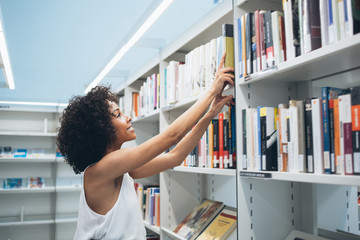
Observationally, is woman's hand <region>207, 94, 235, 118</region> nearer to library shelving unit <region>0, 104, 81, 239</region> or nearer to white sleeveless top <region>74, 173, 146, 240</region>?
white sleeveless top <region>74, 173, 146, 240</region>

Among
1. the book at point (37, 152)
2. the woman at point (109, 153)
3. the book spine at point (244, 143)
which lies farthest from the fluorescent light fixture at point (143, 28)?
the book at point (37, 152)

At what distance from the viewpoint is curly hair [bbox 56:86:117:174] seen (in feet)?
5.18

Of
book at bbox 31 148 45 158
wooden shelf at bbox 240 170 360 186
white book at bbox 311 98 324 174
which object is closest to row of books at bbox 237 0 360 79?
white book at bbox 311 98 324 174

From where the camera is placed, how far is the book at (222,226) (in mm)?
1907

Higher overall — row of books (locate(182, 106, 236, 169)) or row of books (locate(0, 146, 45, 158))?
row of books (locate(182, 106, 236, 169))

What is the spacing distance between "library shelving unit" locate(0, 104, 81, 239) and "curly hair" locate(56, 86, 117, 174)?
4.26 metres

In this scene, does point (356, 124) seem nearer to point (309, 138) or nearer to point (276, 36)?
point (309, 138)

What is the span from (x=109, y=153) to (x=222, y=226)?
86 centimetres

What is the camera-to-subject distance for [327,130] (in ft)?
3.78

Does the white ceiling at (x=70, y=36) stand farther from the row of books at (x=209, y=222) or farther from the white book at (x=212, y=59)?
the row of books at (x=209, y=222)

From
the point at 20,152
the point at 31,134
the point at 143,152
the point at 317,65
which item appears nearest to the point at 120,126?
the point at 143,152

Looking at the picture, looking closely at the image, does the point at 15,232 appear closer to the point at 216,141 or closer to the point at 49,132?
the point at 49,132

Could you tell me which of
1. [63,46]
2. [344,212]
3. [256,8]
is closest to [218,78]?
[256,8]

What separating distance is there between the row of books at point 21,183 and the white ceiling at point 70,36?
4.52 ft
